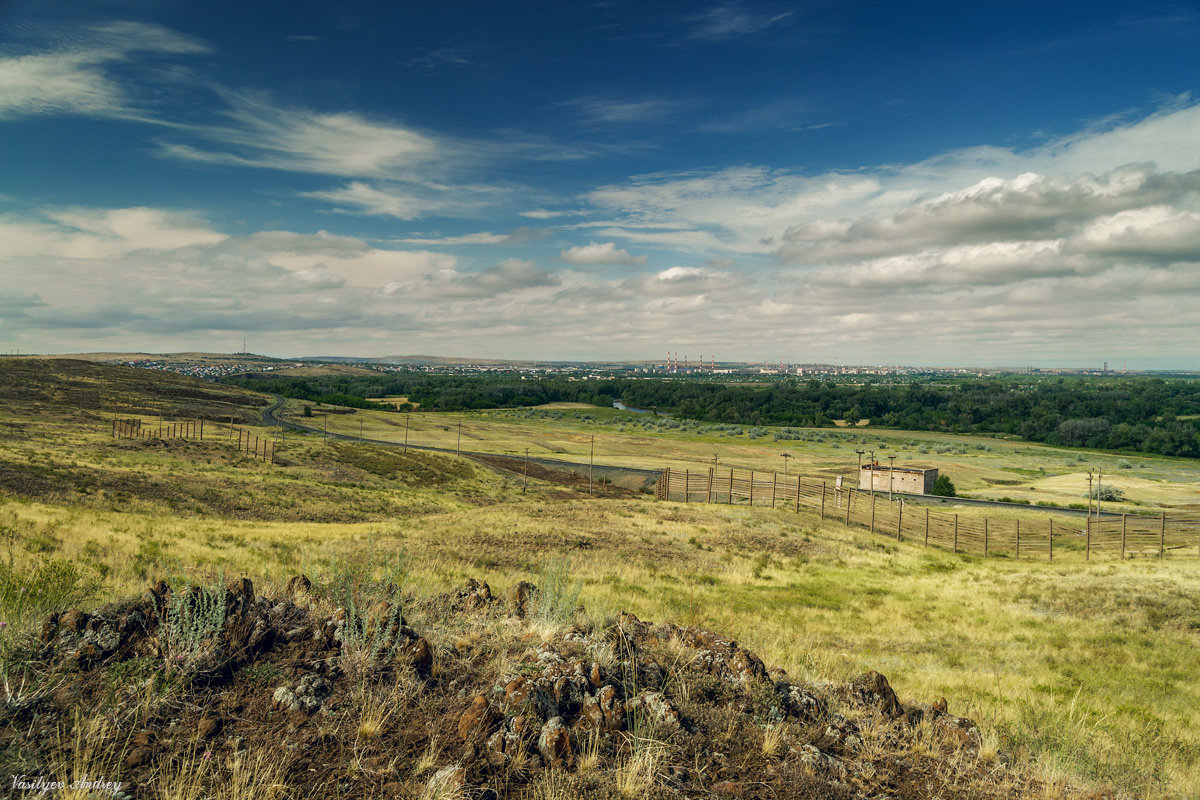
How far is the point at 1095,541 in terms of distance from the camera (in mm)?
37844

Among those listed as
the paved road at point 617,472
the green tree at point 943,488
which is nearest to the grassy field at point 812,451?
the green tree at point 943,488

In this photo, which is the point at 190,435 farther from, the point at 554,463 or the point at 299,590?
the point at 299,590

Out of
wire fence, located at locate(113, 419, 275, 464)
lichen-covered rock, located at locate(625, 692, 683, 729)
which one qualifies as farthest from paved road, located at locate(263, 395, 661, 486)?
lichen-covered rock, located at locate(625, 692, 683, 729)

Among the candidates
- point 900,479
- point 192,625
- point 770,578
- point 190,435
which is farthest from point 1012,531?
point 190,435

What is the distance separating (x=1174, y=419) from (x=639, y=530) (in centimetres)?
19417

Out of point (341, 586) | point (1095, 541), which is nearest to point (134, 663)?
point (341, 586)

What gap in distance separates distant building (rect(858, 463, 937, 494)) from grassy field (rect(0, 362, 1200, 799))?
120 feet

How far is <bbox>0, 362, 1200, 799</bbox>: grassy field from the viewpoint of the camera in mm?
8680

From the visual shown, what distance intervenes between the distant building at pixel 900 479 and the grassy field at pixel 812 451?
3.60 metres

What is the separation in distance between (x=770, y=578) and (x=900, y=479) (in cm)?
5547

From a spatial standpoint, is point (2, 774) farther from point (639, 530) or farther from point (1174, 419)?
point (1174, 419)

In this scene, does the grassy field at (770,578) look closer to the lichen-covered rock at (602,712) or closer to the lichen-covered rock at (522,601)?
the lichen-covered rock at (522,601)

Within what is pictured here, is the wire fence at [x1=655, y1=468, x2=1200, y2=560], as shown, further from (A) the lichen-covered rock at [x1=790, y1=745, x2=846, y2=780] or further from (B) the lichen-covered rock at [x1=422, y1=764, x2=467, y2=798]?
(B) the lichen-covered rock at [x1=422, y1=764, x2=467, y2=798]

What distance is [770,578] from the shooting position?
822 inches
